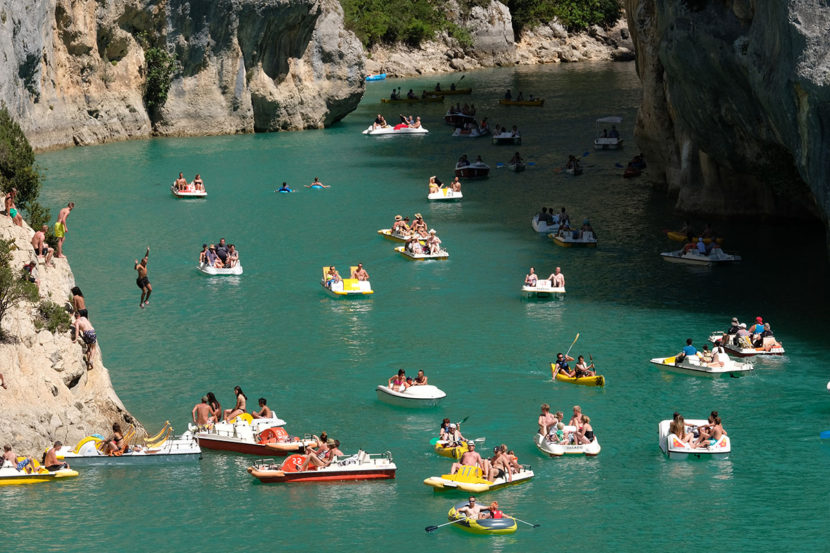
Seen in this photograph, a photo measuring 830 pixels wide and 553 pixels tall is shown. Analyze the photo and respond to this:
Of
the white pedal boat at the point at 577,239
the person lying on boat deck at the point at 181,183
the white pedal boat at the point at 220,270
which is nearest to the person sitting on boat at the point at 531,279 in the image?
the white pedal boat at the point at 577,239

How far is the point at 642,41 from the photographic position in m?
71.7

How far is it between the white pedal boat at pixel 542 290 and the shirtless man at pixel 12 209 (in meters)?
19.6

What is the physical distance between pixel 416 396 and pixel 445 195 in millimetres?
31969

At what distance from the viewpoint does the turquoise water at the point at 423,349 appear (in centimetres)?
3338

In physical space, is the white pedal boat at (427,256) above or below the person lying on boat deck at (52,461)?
above

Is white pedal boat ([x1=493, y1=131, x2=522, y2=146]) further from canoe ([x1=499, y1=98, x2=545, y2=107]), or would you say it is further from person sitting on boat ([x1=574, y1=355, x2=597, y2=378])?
person sitting on boat ([x1=574, y1=355, x2=597, y2=378])

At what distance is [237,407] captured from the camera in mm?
39719

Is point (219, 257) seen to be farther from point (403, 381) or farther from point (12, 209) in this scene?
point (403, 381)

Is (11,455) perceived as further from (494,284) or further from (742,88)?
(742,88)

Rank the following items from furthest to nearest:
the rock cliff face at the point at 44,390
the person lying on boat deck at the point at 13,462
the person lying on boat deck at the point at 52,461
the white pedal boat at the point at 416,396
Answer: the white pedal boat at the point at 416,396 → the person lying on boat deck at the point at 52,461 → the rock cliff face at the point at 44,390 → the person lying on boat deck at the point at 13,462

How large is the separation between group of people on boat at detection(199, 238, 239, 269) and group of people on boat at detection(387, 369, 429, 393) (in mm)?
17477

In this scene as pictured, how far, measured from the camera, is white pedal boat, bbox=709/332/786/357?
45.1 m

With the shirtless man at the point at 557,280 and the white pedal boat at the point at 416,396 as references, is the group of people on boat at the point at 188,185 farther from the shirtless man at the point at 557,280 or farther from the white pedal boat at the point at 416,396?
the white pedal boat at the point at 416,396

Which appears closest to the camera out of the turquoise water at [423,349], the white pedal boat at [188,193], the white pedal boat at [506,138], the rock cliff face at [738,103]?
the turquoise water at [423,349]
